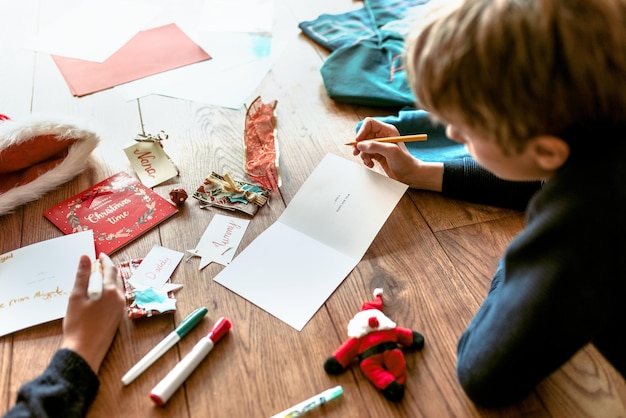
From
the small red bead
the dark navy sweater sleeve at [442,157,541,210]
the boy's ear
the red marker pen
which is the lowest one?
the dark navy sweater sleeve at [442,157,541,210]

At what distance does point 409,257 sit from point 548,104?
416 millimetres

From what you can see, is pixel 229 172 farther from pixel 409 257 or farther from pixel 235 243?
pixel 409 257

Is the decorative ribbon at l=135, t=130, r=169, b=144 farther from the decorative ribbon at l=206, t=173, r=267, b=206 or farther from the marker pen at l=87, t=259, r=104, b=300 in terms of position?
the marker pen at l=87, t=259, r=104, b=300

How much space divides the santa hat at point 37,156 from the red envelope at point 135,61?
0.26m

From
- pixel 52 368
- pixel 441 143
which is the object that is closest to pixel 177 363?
pixel 52 368

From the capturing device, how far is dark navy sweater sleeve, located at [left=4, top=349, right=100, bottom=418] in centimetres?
66

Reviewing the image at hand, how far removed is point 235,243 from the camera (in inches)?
36.2

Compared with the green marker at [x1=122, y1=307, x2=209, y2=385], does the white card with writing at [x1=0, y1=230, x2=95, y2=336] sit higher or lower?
higher

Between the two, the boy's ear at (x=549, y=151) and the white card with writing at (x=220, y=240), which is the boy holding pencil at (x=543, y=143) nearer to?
the boy's ear at (x=549, y=151)

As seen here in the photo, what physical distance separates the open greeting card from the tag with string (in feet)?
0.86

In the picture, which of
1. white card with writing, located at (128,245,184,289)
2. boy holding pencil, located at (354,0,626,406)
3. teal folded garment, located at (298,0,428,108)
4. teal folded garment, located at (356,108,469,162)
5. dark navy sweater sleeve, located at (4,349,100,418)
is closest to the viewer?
boy holding pencil, located at (354,0,626,406)

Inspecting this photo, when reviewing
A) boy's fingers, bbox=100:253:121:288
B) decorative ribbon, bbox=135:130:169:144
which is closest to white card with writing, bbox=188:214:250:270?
boy's fingers, bbox=100:253:121:288

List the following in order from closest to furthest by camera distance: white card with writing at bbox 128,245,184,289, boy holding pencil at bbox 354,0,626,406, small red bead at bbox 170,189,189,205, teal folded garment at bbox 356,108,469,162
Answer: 1. boy holding pencil at bbox 354,0,626,406
2. white card with writing at bbox 128,245,184,289
3. small red bead at bbox 170,189,189,205
4. teal folded garment at bbox 356,108,469,162

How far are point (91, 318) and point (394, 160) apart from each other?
56 centimetres
